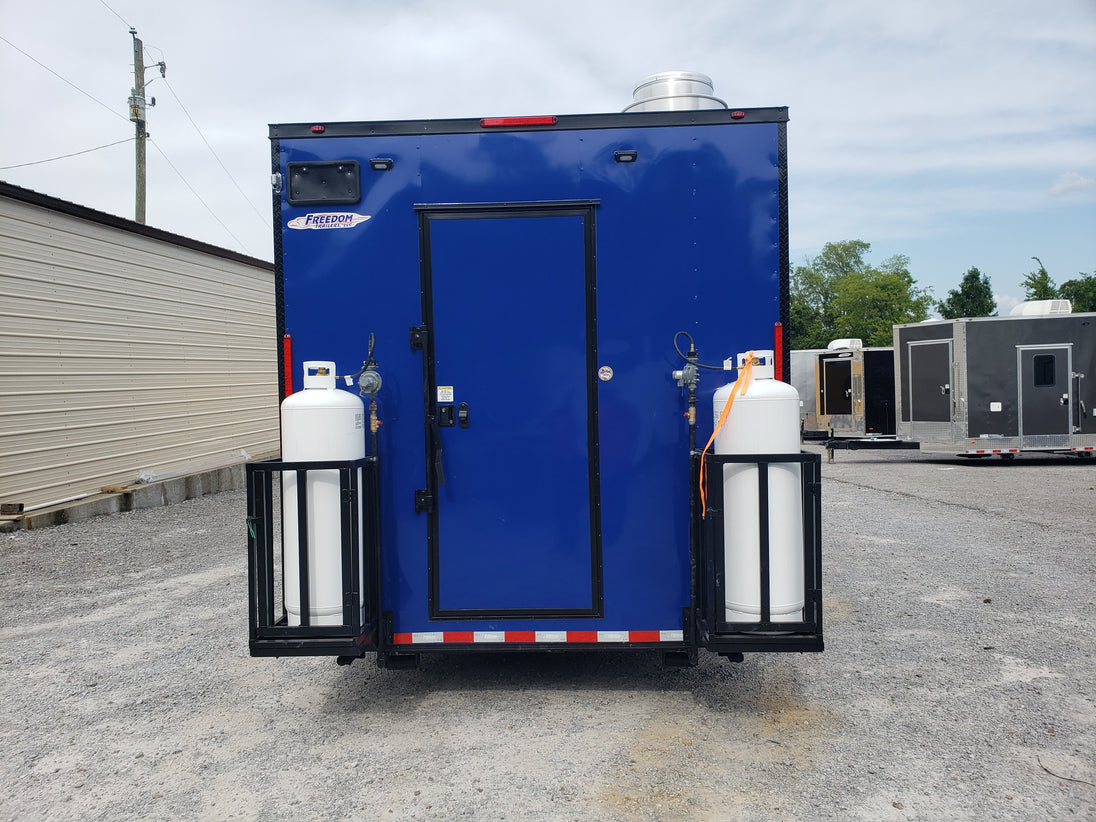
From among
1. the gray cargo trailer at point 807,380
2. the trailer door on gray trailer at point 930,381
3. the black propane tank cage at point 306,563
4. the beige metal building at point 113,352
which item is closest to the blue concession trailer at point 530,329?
the black propane tank cage at point 306,563

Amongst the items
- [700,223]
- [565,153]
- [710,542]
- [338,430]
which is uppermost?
[565,153]

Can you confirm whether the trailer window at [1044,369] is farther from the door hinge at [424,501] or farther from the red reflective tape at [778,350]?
the door hinge at [424,501]

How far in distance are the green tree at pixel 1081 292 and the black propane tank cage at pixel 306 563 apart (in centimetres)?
5286

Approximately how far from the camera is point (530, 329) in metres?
4.03

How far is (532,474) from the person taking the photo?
4.05 metres

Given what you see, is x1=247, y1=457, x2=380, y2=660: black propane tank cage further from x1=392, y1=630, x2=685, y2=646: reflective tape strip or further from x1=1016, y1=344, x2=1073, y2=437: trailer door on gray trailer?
x1=1016, y1=344, x2=1073, y2=437: trailer door on gray trailer

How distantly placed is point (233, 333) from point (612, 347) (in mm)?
12760

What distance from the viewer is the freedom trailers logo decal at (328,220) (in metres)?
4.02

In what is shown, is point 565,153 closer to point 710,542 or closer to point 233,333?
point 710,542

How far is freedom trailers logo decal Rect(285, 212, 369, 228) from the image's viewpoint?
4.02 m

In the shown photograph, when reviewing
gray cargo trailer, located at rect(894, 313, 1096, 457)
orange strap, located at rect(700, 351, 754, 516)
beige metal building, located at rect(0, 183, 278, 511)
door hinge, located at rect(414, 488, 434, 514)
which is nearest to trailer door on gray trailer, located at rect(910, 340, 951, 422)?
gray cargo trailer, located at rect(894, 313, 1096, 457)

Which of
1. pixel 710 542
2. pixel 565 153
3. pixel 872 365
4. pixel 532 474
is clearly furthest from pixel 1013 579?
pixel 872 365

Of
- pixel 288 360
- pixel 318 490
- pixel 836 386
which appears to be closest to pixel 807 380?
pixel 836 386

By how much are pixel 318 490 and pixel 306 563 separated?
342 mm
